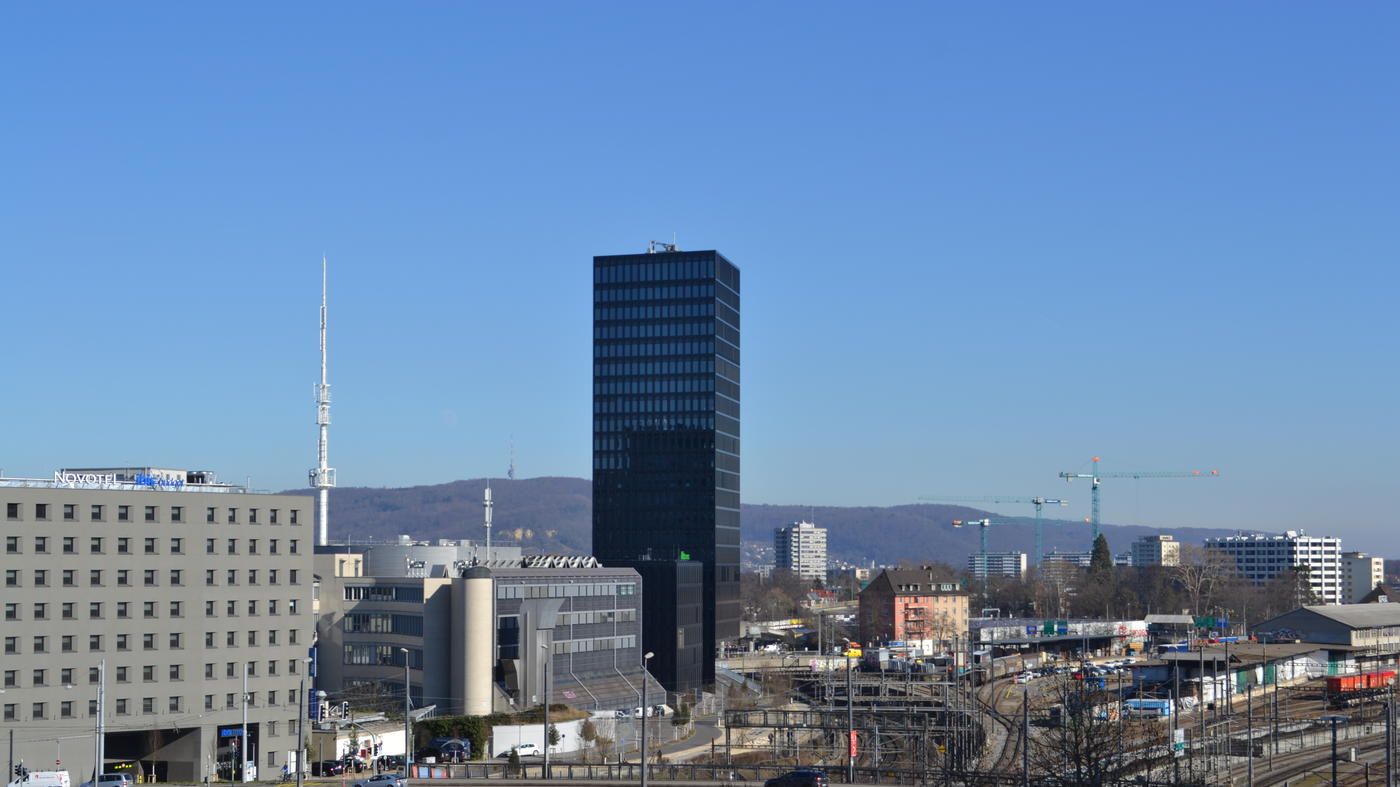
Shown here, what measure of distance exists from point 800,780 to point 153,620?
50.0 m

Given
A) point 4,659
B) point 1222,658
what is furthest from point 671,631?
point 4,659

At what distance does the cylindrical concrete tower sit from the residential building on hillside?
16037mm

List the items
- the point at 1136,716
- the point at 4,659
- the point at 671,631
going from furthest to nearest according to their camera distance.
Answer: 1. the point at 671,631
2. the point at 1136,716
3. the point at 4,659

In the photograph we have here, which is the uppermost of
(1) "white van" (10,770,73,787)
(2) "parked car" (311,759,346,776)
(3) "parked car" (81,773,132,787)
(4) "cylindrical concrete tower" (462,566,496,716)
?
(4) "cylindrical concrete tower" (462,566,496,716)

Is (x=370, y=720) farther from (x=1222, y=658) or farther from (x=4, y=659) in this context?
(x=1222, y=658)

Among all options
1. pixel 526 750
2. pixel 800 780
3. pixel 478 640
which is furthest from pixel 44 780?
pixel 478 640

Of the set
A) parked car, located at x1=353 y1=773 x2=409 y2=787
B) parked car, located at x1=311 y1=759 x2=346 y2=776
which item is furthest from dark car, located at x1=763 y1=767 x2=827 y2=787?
parked car, located at x1=311 y1=759 x2=346 y2=776

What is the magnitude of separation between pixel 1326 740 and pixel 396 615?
75301mm

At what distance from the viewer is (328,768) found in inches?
4279

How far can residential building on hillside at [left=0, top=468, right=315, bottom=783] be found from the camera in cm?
10625

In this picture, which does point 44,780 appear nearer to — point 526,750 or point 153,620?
point 153,620

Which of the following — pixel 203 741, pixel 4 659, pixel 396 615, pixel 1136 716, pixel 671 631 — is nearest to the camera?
pixel 4 659

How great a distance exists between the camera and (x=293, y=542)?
399 ft

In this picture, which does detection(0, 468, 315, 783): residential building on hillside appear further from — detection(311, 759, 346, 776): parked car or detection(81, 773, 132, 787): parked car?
detection(81, 773, 132, 787): parked car
